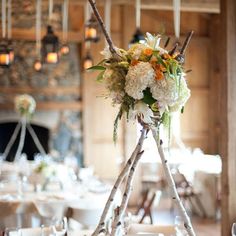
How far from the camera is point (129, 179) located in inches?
Answer: 104

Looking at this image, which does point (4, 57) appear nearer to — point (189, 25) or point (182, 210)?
point (182, 210)

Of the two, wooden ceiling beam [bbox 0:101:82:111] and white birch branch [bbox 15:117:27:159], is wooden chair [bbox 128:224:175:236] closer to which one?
wooden ceiling beam [bbox 0:101:82:111]

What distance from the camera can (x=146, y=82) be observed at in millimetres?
2434

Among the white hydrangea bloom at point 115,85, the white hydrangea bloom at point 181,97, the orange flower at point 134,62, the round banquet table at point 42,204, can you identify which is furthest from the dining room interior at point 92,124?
the orange flower at point 134,62

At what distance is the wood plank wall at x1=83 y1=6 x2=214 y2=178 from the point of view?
10.6m

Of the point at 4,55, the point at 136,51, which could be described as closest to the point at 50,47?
the point at 4,55

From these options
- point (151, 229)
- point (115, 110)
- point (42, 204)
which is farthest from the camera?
point (115, 110)

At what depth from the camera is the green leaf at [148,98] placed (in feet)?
8.12

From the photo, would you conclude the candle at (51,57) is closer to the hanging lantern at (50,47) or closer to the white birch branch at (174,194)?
the hanging lantern at (50,47)

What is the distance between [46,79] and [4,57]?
4487mm

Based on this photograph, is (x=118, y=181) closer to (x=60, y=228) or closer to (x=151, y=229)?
(x=60, y=228)

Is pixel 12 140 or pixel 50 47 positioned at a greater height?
pixel 50 47

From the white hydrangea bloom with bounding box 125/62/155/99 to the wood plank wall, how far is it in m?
7.67

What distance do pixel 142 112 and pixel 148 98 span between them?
8 cm
